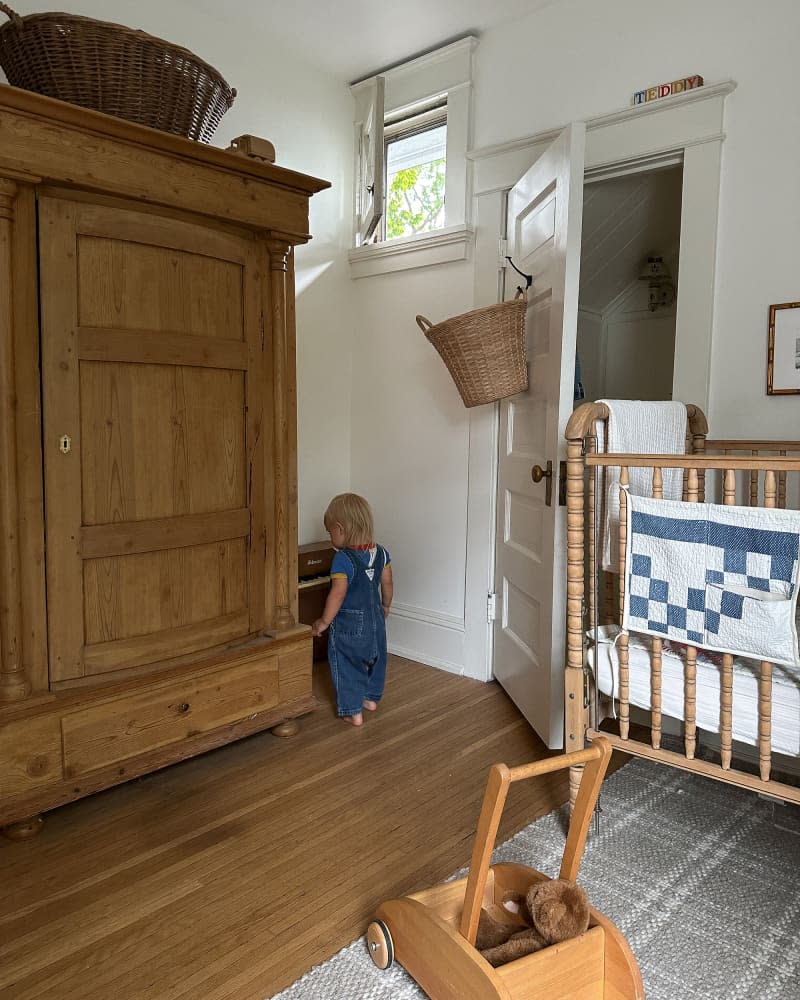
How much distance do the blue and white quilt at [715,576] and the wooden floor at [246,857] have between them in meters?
0.74

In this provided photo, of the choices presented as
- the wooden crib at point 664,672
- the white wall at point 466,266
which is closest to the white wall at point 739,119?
the white wall at point 466,266

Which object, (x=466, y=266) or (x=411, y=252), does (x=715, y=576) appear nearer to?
(x=466, y=266)

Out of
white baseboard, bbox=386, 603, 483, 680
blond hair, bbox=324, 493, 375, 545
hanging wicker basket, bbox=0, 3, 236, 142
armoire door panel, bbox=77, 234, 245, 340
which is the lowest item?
white baseboard, bbox=386, 603, 483, 680

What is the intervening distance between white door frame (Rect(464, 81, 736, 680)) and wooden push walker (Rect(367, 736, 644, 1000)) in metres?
1.53

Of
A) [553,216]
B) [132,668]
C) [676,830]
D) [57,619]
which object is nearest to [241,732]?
[132,668]

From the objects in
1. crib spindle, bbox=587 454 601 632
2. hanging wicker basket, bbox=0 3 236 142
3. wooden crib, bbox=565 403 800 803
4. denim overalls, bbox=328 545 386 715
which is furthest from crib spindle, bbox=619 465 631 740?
hanging wicker basket, bbox=0 3 236 142

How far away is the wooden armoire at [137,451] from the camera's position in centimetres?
185

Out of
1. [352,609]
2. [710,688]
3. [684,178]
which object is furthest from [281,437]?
[684,178]

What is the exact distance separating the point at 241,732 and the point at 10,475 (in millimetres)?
1040

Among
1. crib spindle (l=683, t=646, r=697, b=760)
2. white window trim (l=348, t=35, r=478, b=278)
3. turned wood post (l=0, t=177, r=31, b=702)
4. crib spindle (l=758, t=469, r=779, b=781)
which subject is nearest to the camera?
crib spindle (l=758, t=469, r=779, b=781)

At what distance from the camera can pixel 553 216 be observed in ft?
7.50

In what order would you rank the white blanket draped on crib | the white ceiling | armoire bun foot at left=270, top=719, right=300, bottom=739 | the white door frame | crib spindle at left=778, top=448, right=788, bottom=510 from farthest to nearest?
1. the white ceiling
2. armoire bun foot at left=270, top=719, right=300, bottom=739
3. the white door frame
4. crib spindle at left=778, top=448, right=788, bottom=510
5. the white blanket draped on crib

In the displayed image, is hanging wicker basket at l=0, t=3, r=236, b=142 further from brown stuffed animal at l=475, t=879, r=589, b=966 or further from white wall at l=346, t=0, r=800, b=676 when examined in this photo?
brown stuffed animal at l=475, t=879, r=589, b=966

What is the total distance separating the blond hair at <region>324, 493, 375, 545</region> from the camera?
2.61 metres
